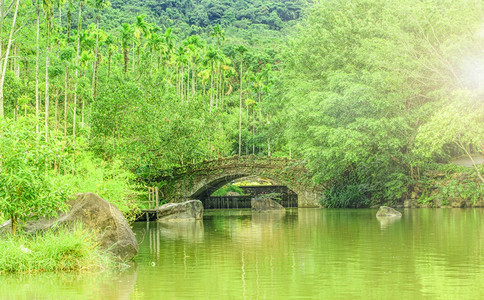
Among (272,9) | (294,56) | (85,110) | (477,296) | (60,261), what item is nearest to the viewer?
(477,296)

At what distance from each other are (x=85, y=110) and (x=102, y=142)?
756 cm

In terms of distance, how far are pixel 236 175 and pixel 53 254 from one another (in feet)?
106

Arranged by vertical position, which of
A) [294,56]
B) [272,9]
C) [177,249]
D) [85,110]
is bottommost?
[177,249]

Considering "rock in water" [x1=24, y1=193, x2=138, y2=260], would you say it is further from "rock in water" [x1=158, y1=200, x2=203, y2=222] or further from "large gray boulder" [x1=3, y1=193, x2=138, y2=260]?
"rock in water" [x1=158, y1=200, x2=203, y2=222]

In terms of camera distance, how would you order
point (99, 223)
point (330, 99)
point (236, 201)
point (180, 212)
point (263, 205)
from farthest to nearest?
point (236, 201), point (263, 205), point (330, 99), point (180, 212), point (99, 223)

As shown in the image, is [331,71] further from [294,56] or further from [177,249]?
[177,249]

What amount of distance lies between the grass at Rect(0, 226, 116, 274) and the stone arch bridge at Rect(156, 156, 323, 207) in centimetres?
3028

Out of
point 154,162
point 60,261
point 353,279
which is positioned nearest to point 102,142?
point 154,162

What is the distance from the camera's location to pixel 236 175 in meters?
43.5

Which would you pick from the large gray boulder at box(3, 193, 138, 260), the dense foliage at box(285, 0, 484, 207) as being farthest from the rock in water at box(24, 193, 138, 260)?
the dense foliage at box(285, 0, 484, 207)

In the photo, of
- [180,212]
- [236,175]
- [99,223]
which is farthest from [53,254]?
[236,175]

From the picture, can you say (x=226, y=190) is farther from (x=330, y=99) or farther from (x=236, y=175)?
(x=330, y=99)

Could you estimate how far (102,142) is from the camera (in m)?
32.9

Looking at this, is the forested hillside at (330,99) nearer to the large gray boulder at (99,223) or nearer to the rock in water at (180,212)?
the rock in water at (180,212)
